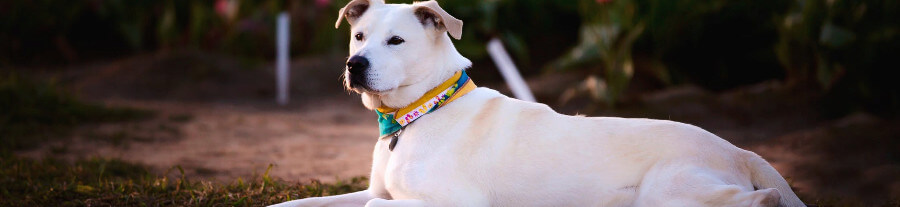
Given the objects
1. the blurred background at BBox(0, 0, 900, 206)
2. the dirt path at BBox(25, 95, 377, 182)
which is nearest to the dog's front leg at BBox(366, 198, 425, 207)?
the blurred background at BBox(0, 0, 900, 206)

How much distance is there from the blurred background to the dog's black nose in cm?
133

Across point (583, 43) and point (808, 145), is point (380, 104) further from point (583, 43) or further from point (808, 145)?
point (583, 43)

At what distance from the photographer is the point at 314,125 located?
9453 mm

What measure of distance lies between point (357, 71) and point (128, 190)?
1.71 metres

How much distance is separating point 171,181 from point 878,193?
4.78 meters

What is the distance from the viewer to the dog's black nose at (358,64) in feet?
12.3

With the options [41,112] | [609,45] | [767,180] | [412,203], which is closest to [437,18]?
[412,203]

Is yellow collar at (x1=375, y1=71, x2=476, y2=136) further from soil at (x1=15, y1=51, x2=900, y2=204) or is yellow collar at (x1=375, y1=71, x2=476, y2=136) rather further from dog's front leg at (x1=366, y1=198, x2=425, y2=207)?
soil at (x1=15, y1=51, x2=900, y2=204)

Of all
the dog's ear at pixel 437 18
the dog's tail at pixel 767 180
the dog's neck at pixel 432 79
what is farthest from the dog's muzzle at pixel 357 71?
the dog's tail at pixel 767 180

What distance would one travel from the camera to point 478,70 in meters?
13.1

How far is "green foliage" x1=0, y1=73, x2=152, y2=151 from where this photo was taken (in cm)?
Answer: 772

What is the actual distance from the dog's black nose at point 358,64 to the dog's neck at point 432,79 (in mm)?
175

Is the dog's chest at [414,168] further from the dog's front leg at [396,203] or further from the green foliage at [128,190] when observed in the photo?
the green foliage at [128,190]

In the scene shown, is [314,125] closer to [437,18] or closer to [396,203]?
[437,18]
